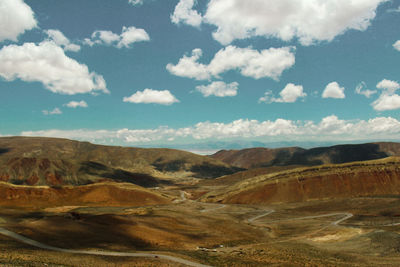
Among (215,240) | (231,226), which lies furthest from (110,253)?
(231,226)

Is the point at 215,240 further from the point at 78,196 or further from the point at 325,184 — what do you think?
the point at 78,196

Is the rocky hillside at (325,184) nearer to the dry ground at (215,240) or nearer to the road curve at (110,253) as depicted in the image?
the dry ground at (215,240)

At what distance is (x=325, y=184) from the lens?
4245 inches

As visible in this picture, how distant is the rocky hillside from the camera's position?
10231 cm

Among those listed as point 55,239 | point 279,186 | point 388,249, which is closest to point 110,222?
point 55,239

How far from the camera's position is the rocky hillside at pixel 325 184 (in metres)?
102

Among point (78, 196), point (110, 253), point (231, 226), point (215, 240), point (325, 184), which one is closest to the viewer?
point (110, 253)

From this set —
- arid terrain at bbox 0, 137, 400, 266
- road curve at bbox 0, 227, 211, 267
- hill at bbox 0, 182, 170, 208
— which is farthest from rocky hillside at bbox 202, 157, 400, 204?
road curve at bbox 0, 227, 211, 267

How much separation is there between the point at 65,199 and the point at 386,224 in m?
105

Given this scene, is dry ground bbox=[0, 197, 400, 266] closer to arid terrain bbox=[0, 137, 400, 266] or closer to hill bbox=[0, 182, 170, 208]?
arid terrain bbox=[0, 137, 400, 266]

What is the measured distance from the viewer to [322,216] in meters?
73.6

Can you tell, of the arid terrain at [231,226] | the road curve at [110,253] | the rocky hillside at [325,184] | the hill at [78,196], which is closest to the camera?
the road curve at [110,253]

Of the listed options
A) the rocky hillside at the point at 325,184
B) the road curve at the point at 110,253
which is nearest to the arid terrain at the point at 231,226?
the road curve at the point at 110,253

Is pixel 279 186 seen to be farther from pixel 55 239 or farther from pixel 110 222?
pixel 55 239
